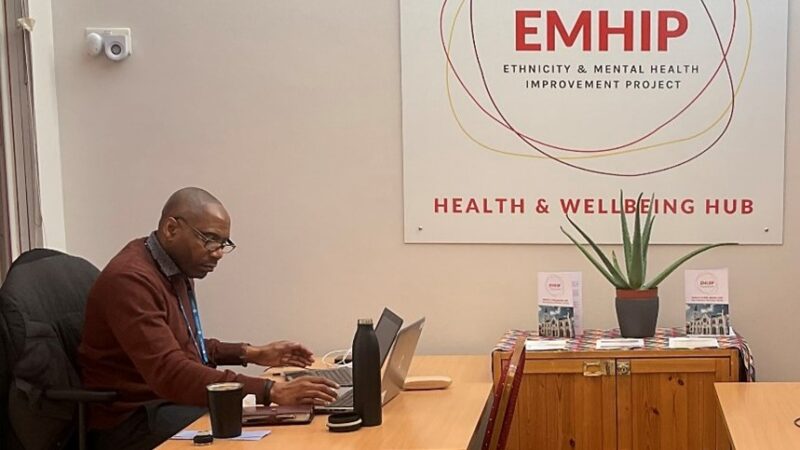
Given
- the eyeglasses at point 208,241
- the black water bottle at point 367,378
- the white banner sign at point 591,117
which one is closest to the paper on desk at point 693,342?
the white banner sign at point 591,117

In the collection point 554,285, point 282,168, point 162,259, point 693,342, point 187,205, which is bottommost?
point 693,342

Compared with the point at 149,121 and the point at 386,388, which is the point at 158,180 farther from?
the point at 386,388

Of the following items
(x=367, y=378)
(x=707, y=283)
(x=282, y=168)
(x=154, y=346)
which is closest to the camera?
(x=367, y=378)

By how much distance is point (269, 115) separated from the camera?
3.79 meters

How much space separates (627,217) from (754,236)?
18.7 inches

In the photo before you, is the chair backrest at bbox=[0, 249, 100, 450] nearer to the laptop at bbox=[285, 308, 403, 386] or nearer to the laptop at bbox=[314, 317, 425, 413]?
the laptop at bbox=[285, 308, 403, 386]

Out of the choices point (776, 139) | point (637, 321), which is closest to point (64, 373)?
point (637, 321)

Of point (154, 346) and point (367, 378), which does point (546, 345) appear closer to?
point (367, 378)

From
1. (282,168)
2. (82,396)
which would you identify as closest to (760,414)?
(82,396)

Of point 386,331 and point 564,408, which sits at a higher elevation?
point 386,331

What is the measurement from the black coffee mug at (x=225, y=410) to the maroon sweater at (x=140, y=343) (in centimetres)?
22

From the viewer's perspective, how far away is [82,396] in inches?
112

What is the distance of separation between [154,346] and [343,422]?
0.65m

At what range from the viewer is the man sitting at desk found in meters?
2.64
